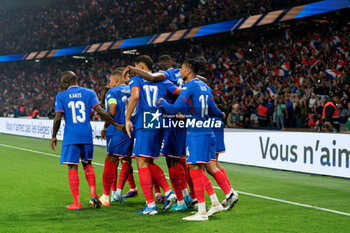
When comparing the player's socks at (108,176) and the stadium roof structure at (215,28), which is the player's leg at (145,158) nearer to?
the player's socks at (108,176)

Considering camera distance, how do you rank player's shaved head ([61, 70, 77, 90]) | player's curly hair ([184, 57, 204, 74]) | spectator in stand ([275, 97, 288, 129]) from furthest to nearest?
spectator in stand ([275, 97, 288, 129]), player's shaved head ([61, 70, 77, 90]), player's curly hair ([184, 57, 204, 74])

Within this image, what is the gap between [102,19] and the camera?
35.6 meters

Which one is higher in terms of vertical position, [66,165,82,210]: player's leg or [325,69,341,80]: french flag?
[325,69,341,80]: french flag

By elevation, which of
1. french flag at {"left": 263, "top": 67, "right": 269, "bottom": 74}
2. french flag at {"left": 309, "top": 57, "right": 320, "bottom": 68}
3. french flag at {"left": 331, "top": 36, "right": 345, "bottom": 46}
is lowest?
french flag at {"left": 263, "top": 67, "right": 269, "bottom": 74}

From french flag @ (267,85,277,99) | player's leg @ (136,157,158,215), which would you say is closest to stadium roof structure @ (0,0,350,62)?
french flag @ (267,85,277,99)

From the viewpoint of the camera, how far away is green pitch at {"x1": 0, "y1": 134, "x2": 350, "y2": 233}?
526 centimetres

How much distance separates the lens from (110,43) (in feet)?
102

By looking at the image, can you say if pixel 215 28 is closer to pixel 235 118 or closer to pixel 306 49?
pixel 306 49

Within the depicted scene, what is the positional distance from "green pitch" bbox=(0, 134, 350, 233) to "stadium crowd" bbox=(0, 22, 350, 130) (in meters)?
6.35

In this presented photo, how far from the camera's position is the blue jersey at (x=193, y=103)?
18.1 feet

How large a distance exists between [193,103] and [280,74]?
15.1 metres

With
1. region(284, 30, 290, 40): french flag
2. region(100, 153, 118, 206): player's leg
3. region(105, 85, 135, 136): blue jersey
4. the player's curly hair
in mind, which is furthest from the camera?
region(284, 30, 290, 40): french flag

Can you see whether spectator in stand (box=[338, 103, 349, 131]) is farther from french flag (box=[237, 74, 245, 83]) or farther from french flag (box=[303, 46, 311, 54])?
french flag (box=[237, 74, 245, 83])

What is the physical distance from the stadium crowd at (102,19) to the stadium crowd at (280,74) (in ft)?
5.62
